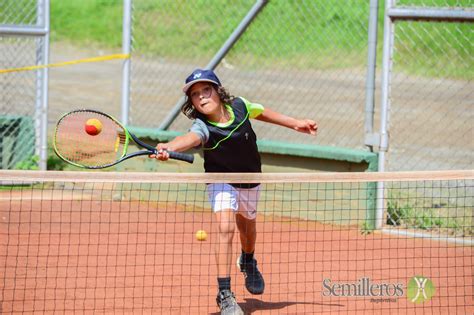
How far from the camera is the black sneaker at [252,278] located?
21.0 feet

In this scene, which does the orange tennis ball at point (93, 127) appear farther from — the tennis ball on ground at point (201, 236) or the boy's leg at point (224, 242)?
the tennis ball on ground at point (201, 236)

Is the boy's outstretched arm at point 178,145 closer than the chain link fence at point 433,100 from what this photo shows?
Yes

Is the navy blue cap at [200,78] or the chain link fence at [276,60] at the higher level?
the chain link fence at [276,60]

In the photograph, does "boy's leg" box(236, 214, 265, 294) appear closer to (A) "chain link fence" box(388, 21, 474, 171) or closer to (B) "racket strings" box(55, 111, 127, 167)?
(B) "racket strings" box(55, 111, 127, 167)

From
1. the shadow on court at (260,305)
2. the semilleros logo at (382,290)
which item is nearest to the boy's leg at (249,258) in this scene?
the shadow on court at (260,305)

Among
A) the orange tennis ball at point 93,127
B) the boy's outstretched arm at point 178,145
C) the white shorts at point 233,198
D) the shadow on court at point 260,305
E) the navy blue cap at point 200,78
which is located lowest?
the shadow on court at point 260,305

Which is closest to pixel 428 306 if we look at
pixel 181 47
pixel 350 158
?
pixel 350 158

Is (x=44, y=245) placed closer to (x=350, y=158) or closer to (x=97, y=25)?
(x=350, y=158)

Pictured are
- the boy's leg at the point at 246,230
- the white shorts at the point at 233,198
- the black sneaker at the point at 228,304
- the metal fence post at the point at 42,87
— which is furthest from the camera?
the metal fence post at the point at 42,87

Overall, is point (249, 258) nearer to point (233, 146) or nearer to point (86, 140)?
point (233, 146)

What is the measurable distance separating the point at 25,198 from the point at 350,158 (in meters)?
3.44

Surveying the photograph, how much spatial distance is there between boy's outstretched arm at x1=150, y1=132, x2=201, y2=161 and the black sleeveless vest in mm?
231

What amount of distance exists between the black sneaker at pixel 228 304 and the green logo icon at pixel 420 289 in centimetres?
142

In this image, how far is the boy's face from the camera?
20.2ft
